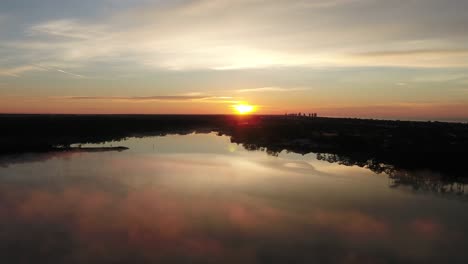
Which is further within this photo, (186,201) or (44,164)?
(44,164)

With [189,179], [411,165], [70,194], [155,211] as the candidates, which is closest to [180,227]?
[155,211]

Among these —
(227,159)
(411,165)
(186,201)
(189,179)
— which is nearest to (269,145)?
(227,159)

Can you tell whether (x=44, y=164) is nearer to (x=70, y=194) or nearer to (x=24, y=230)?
(x=70, y=194)

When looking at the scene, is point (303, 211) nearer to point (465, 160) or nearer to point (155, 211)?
point (155, 211)

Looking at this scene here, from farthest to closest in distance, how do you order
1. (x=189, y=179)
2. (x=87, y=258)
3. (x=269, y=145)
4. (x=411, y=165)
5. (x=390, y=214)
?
(x=269, y=145), (x=411, y=165), (x=189, y=179), (x=390, y=214), (x=87, y=258)

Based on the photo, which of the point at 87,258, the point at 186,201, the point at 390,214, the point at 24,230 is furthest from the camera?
the point at 186,201

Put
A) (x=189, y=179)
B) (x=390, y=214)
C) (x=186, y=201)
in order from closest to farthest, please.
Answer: (x=390, y=214)
(x=186, y=201)
(x=189, y=179)
